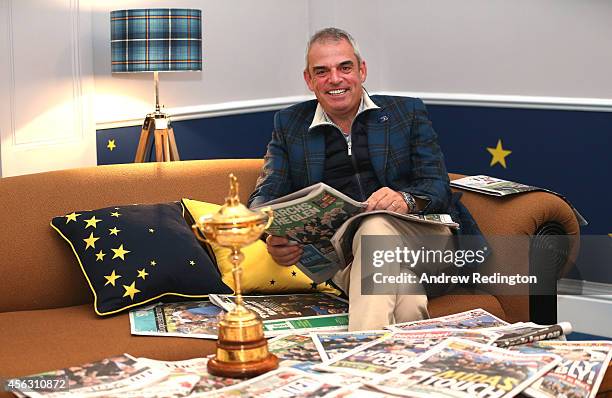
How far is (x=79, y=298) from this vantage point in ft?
10.1

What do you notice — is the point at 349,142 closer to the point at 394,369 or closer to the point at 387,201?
the point at 387,201

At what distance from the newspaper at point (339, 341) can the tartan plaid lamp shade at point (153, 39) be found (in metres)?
1.85

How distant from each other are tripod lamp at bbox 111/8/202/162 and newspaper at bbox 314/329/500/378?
193 cm

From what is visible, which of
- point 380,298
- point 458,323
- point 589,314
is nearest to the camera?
point 458,323

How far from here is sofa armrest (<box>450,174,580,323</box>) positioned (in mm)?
3156

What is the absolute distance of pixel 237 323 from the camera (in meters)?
2.10

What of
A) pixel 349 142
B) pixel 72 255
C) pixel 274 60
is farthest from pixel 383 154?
pixel 274 60

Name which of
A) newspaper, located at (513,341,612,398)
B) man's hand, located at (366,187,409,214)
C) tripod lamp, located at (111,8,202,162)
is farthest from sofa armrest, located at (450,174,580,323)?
tripod lamp, located at (111,8,202,162)

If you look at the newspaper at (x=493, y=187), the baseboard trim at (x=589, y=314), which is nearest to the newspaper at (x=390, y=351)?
the newspaper at (x=493, y=187)

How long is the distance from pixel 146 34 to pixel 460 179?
134cm

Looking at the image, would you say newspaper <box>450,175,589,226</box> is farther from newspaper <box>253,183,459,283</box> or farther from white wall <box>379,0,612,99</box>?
white wall <box>379,0,612,99</box>

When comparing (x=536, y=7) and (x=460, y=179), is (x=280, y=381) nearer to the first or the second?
(x=460, y=179)

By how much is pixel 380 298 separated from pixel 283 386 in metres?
0.84

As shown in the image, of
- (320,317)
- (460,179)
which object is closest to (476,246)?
(460,179)
